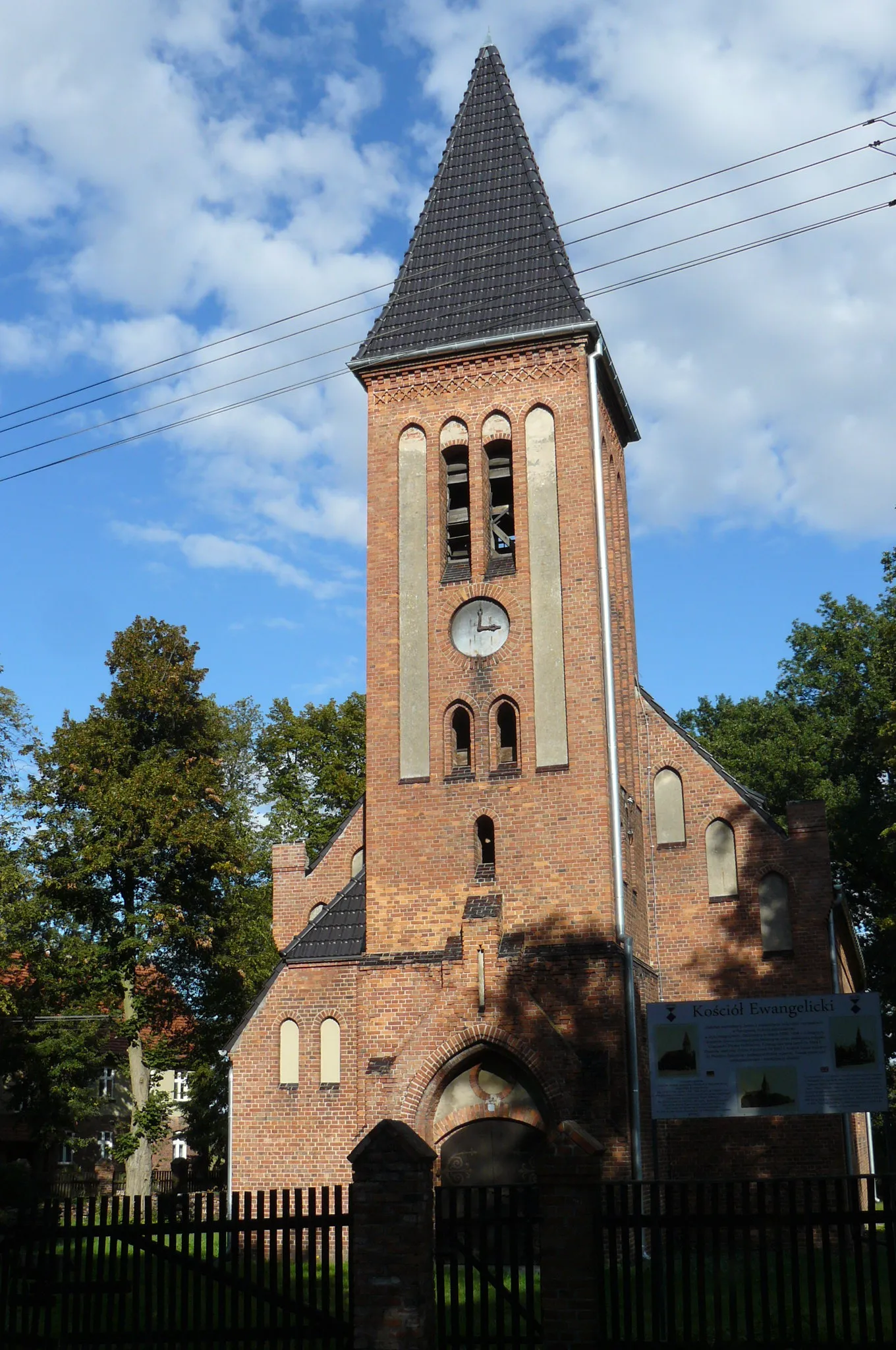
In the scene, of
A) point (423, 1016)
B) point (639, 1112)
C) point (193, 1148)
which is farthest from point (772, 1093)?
point (193, 1148)

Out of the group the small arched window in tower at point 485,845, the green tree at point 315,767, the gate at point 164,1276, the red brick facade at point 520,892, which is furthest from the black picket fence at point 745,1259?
the green tree at point 315,767

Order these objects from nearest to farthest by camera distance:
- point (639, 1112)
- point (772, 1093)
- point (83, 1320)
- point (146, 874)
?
point (83, 1320), point (772, 1093), point (639, 1112), point (146, 874)

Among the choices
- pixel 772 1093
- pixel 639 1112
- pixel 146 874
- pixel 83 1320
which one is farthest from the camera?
pixel 146 874

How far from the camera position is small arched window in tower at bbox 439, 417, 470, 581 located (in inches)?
828

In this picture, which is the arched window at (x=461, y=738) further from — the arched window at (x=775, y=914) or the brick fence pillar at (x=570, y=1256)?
the brick fence pillar at (x=570, y=1256)

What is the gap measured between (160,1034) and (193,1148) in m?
11.5

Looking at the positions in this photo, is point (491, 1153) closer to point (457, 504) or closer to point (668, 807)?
point (668, 807)

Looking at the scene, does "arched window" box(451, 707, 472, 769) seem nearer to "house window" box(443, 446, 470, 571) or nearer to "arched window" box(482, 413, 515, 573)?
"house window" box(443, 446, 470, 571)

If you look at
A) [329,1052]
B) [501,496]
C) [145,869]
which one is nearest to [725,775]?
[501,496]

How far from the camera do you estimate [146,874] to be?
3219 centimetres

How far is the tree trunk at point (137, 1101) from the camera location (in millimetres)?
30656

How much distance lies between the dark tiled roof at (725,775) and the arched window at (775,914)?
745 millimetres

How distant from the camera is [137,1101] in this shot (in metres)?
30.9

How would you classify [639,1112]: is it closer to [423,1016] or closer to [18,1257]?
[423,1016]
